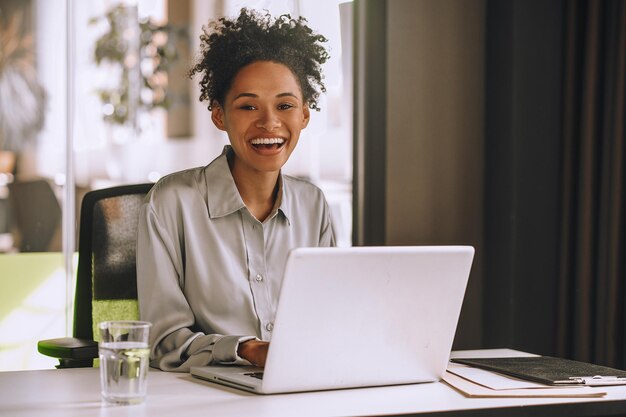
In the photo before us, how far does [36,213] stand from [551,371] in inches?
92.2

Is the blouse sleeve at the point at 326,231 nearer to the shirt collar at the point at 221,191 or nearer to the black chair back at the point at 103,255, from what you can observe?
the shirt collar at the point at 221,191

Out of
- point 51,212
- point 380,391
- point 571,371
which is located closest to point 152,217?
point 380,391

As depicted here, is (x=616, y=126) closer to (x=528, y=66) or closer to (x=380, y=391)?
(x=528, y=66)

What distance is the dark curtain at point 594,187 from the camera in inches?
115

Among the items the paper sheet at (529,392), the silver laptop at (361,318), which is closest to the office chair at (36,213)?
the silver laptop at (361,318)

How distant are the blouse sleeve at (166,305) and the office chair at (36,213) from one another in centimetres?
164

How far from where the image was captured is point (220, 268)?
1819 millimetres

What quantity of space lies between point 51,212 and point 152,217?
1.66 metres

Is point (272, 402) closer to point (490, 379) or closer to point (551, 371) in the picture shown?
point (490, 379)

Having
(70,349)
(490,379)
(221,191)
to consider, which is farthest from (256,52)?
(490,379)

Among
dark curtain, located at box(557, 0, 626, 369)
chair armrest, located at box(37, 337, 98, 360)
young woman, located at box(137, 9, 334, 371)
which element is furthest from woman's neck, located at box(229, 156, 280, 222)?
dark curtain, located at box(557, 0, 626, 369)

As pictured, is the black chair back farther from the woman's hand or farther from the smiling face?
the woman's hand

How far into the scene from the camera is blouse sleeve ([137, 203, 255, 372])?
5.26 ft

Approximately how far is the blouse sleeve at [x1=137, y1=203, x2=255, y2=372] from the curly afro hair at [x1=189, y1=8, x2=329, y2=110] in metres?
0.38
